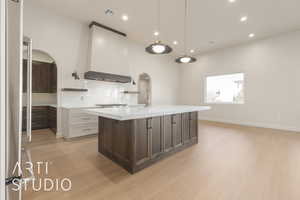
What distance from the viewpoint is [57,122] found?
362 cm

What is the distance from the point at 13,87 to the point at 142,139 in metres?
1.70

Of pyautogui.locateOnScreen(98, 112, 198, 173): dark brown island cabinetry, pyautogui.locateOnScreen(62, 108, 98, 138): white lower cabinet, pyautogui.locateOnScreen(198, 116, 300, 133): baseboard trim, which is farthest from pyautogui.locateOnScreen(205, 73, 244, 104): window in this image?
pyautogui.locateOnScreen(62, 108, 98, 138): white lower cabinet

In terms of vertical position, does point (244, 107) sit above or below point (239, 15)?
below

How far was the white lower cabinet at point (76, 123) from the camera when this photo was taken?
3.38m

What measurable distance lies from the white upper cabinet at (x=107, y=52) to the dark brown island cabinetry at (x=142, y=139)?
219 centimetres

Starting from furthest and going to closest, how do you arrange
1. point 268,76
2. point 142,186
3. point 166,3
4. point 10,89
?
point 268,76 → point 166,3 → point 142,186 → point 10,89

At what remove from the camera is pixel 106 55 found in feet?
14.0

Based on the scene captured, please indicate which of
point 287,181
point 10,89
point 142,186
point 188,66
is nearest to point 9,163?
point 10,89

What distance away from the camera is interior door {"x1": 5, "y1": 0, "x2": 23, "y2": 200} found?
0.58 metres

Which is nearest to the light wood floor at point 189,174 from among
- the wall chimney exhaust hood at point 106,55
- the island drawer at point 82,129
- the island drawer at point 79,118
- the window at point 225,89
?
the island drawer at point 82,129

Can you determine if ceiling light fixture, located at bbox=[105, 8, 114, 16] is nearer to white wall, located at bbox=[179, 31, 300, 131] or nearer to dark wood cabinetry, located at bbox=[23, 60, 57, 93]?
dark wood cabinetry, located at bbox=[23, 60, 57, 93]

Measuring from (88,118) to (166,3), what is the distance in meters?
3.52

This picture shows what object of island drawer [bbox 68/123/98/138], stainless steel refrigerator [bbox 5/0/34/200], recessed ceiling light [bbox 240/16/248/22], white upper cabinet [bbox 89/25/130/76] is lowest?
island drawer [bbox 68/123/98/138]

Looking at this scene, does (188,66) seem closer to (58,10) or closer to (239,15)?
(239,15)
